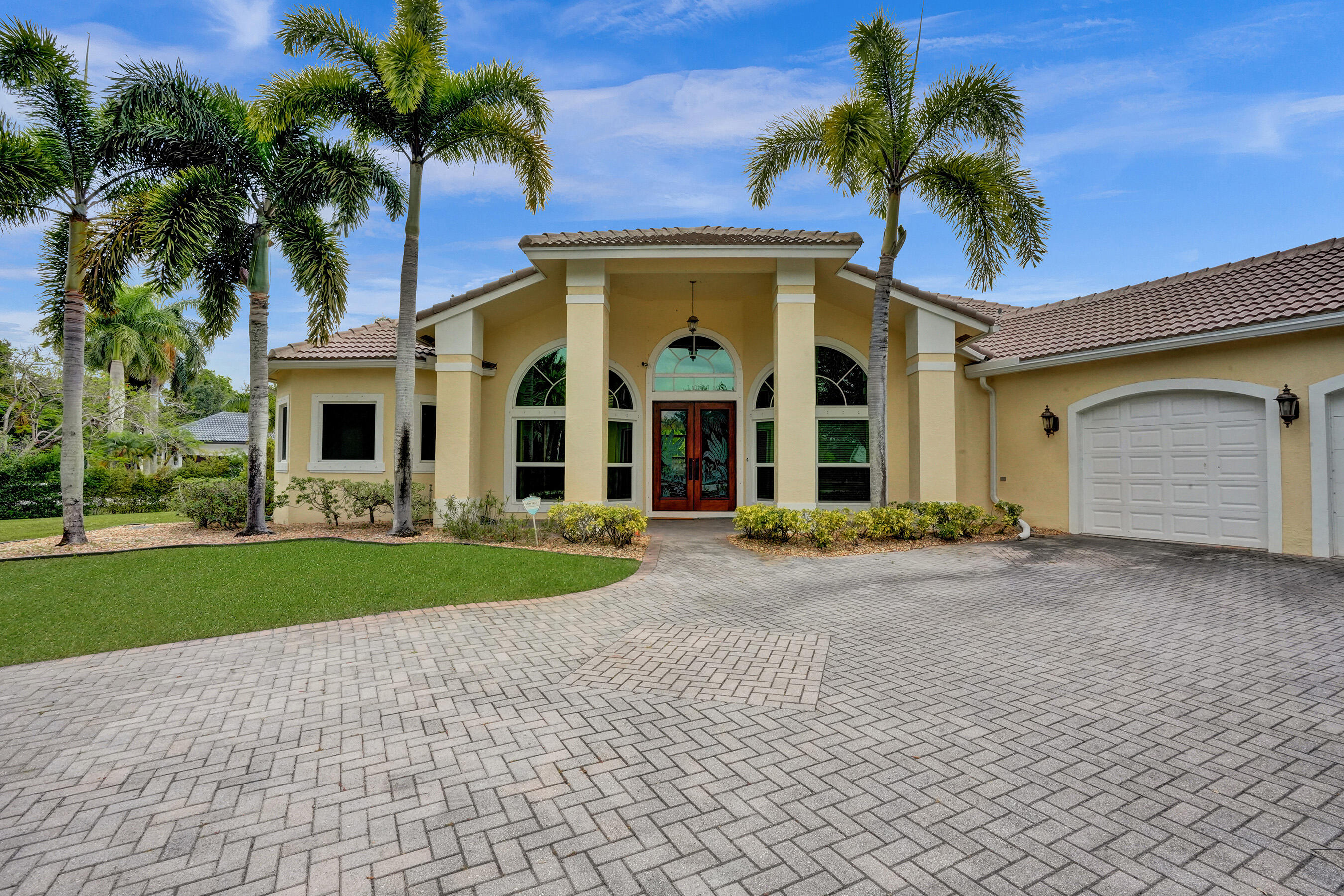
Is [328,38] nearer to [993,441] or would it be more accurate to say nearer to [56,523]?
[56,523]

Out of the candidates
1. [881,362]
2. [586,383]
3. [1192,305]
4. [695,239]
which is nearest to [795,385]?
[881,362]

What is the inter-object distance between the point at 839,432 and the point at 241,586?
35.5 ft

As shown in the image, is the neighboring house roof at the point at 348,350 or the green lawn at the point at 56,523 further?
the neighboring house roof at the point at 348,350

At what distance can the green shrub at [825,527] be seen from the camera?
31.5ft

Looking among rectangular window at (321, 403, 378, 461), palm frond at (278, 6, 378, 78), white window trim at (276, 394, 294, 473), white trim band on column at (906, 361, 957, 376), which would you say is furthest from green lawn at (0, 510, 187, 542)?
white trim band on column at (906, 361, 957, 376)

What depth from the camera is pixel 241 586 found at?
6.93 m

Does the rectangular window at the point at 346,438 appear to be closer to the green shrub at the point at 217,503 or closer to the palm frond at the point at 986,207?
the green shrub at the point at 217,503

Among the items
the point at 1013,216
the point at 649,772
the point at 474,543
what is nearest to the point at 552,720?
the point at 649,772

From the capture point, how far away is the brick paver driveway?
223 cm

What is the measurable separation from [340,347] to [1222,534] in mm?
16844

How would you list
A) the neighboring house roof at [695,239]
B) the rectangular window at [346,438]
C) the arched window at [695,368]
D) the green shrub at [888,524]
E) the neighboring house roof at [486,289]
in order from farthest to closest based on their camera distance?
1. the arched window at [695,368]
2. the rectangular window at [346,438]
3. the neighboring house roof at [486,289]
4. the neighboring house roof at [695,239]
5. the green shrub at [888,524]

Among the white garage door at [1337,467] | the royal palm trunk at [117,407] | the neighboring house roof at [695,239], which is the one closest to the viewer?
the white garage door at [1337,467]

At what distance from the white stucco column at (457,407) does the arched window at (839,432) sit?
6255 millimetres

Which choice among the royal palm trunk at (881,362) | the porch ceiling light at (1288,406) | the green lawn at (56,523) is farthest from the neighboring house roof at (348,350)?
the porch ceiling light at (1288,406)
